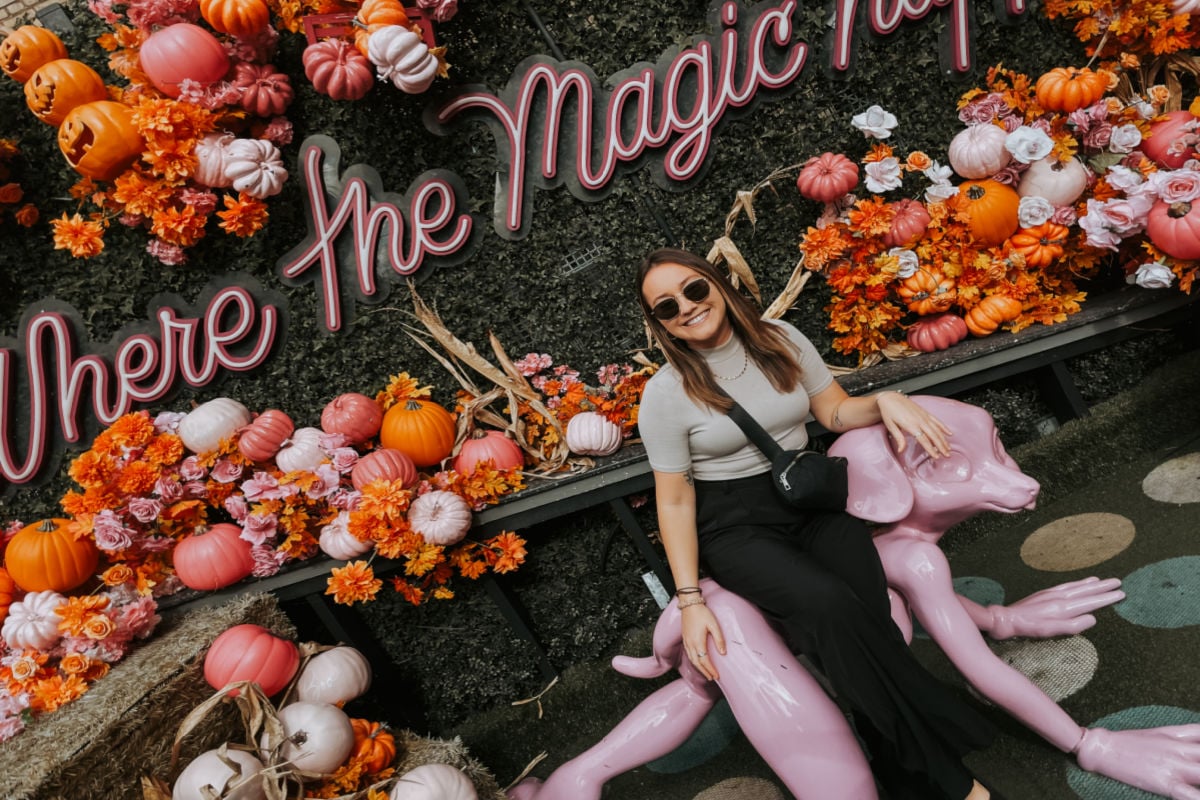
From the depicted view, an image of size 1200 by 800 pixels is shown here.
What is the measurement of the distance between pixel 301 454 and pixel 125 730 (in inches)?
46.4

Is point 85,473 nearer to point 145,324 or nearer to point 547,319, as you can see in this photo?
point 145,324

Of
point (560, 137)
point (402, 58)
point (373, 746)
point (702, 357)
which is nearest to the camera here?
point (702, 357)

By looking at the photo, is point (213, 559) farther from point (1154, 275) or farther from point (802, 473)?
point (1154, 275)

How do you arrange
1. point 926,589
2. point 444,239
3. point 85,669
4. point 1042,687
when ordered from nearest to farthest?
1. point 926,589
2. point 1042,687
3. point 85,669
4. point 444,239

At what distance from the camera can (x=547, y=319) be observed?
3512mm

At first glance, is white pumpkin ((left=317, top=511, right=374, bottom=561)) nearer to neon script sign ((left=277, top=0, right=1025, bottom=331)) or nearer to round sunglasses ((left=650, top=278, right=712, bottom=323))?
neon script sign ((left=277, top=0, right=1025, bottom=331))

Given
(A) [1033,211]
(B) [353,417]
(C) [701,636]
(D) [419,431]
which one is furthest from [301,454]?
(A) [1033,211]

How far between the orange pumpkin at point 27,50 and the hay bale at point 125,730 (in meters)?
2.41

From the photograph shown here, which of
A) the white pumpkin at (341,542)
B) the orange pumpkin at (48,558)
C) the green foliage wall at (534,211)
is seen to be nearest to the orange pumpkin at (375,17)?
the green foliage wall at (534,211)

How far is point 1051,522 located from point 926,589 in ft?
4.48

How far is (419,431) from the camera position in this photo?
10.6 feet

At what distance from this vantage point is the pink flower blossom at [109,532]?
116 inches

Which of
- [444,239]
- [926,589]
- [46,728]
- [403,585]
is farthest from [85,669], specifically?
[926,589]

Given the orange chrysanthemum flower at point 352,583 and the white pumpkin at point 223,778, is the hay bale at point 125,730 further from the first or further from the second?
the orange chrysanthemum flower at point 352,583
